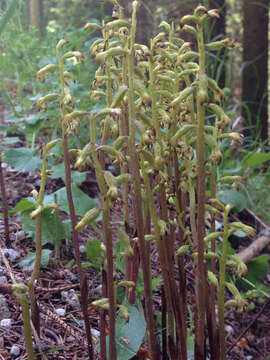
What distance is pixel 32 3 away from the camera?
251 inches

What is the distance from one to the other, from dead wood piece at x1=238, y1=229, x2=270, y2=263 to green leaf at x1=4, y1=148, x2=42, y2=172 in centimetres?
131

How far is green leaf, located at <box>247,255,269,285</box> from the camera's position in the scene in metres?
2.37

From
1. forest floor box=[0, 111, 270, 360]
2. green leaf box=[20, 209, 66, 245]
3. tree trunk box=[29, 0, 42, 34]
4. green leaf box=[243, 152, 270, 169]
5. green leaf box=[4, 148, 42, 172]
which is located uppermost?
tree trunk box=[29, 0, 42, 34]

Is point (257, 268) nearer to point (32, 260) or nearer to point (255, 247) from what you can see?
point (255, 247)

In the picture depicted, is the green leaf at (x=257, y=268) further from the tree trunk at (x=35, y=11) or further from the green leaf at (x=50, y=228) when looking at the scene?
the tree trunk at (x=35, y=11)

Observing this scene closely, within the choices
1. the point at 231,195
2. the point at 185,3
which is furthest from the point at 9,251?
the point at 185,3

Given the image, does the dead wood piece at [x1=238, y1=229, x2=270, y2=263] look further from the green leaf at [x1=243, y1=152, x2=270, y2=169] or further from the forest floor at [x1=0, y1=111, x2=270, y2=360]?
the green leaf at [x1=243, y1=152, x2=270, y2=169]

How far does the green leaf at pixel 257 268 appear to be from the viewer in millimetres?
2369

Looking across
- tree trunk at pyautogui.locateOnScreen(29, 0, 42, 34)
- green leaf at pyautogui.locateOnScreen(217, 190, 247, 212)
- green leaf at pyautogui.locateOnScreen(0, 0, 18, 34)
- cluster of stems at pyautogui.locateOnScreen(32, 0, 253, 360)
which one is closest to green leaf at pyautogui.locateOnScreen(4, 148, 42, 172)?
cluster of stems at pyautogui.locateOnScreen(32, 0, 253, 360)

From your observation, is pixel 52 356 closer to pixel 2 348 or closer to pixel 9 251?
pixel 2 348

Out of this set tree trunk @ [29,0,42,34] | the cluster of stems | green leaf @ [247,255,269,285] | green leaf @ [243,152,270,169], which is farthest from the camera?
tree trunk @ [29,0,42,34]

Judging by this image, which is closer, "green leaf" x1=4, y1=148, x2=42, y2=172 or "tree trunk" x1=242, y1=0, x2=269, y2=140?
"green leaf" x1=4, y1=148, x2=42, y2=172

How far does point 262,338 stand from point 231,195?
880 millimetres

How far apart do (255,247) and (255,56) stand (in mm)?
2886
